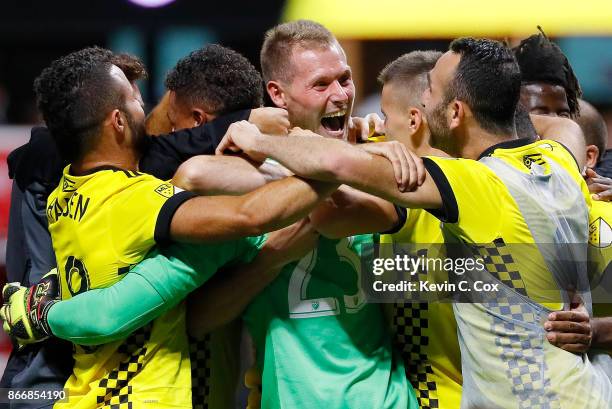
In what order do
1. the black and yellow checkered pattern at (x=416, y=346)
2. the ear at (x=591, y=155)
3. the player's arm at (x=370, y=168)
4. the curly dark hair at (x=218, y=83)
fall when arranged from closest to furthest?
the player's arm at (x=370, y=168)
the black and yellow checkered pattern at (x=416, y=346)
the curly dark hair at (x=218, y=83)
the ear at (x=591, y=155)

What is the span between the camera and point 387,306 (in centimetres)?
352

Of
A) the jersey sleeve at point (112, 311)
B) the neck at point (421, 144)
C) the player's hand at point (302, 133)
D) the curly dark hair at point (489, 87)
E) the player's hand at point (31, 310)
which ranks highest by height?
the curly dark hair at point (489, 87)

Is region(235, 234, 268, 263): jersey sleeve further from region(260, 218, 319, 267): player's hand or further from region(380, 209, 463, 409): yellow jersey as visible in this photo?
region(380, 209, 463, 409): yellow jersey

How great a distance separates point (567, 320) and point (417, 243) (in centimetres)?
57

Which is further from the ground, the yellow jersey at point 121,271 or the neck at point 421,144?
the neck at point 421,144

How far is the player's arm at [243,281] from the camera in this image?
3387mm

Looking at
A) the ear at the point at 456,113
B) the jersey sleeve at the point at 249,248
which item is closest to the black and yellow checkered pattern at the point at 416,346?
the jersey sleeve at the point at 249,248

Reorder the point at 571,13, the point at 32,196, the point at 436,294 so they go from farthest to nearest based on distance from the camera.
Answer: the point at 571,13 < the point at 32,196 < the point at 436,294

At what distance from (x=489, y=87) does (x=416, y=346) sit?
951mm

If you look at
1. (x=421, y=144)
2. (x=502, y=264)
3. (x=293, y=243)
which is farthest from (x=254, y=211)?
(x=421, y=144)

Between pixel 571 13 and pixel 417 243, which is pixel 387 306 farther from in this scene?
pixel 571 13

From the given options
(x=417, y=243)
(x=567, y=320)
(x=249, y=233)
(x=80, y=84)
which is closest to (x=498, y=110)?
(x=417, y=243)

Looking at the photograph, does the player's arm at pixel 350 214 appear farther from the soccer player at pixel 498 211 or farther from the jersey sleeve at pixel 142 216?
the jersey sleeve at pixel 142 216

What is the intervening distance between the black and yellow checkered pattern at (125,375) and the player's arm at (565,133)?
6.00 ft
